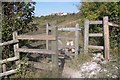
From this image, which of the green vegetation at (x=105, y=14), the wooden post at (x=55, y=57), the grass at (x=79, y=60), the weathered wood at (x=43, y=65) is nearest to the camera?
the wooden post at (x=55, y=57)

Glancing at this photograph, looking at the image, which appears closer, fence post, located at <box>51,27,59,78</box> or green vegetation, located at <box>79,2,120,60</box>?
fence post, located at <box>51,27,59,78</box>

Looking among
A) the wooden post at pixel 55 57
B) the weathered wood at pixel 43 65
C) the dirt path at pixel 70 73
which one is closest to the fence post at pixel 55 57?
the wooden post at pixel 55 57

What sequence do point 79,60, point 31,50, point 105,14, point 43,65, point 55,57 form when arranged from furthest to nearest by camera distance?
1. point 105,14
2. point 79,60
3. point 31,50
4. point 43,65
5. point 55,57

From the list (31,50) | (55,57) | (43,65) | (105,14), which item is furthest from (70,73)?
(105,14)

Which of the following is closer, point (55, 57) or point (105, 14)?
point (55, 57)

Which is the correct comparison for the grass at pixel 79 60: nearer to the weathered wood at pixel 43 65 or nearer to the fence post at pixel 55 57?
the weathered wood at pixel 43 65

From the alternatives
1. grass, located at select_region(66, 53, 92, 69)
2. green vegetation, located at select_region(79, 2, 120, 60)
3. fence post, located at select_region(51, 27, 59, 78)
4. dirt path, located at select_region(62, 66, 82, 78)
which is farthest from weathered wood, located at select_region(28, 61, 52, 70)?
green vegetation, located at select_region(79, 2, 120, 60)

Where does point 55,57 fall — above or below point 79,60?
above

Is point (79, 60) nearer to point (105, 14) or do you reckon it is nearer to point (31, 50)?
point (31, 50)

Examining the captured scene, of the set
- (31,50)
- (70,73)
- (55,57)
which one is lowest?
(70,73)

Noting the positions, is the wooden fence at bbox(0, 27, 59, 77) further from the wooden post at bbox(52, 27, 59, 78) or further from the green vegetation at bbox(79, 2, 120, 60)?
the green vegetation at bbox(79, 2, 120, 60)

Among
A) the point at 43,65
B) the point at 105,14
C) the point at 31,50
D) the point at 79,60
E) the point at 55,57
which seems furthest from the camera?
the point at 105,14

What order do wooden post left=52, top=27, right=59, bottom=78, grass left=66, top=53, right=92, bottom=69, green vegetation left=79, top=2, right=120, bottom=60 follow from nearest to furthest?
wooden post left=52, top=27, right=59, bottom=78, grass left=66, top=53, right=92, bottom=69, green vegetation left=79, top=2, right=120, bottom=60

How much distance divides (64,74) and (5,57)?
1760 millimetres
